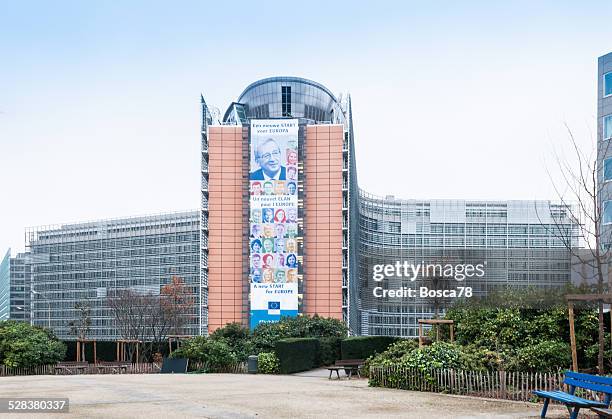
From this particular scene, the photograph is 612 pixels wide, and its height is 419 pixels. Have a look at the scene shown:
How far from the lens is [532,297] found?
21406 millimetres

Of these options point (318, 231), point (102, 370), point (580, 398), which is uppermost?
point (318, 231)

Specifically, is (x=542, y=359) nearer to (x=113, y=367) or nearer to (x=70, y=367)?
(x=113, y=367)

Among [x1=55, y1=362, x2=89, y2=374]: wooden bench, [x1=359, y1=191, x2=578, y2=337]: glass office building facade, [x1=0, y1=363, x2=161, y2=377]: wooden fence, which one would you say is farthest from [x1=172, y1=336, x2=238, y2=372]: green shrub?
[x1=359, y1=191, x2=578, y2=337]: glass office building facade

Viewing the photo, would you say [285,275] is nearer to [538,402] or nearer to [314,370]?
[314,370]

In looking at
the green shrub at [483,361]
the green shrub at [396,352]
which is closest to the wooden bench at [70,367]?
the green shrub at [396,352]

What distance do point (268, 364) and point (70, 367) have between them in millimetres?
10818

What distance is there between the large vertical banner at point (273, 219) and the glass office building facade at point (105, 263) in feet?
167

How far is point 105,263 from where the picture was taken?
140625 millimetres

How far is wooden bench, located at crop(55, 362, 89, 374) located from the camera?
36.1 m

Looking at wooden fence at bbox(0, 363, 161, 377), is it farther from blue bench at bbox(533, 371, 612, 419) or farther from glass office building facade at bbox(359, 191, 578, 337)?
glass office building facade at bbox(359, 191, 578, 337)

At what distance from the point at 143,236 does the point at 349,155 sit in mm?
68700

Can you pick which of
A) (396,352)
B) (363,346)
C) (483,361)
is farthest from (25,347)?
(483,361)

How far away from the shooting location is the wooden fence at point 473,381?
53.4 ft

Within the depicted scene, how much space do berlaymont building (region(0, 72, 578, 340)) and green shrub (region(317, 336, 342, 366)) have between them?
15.9 meters
